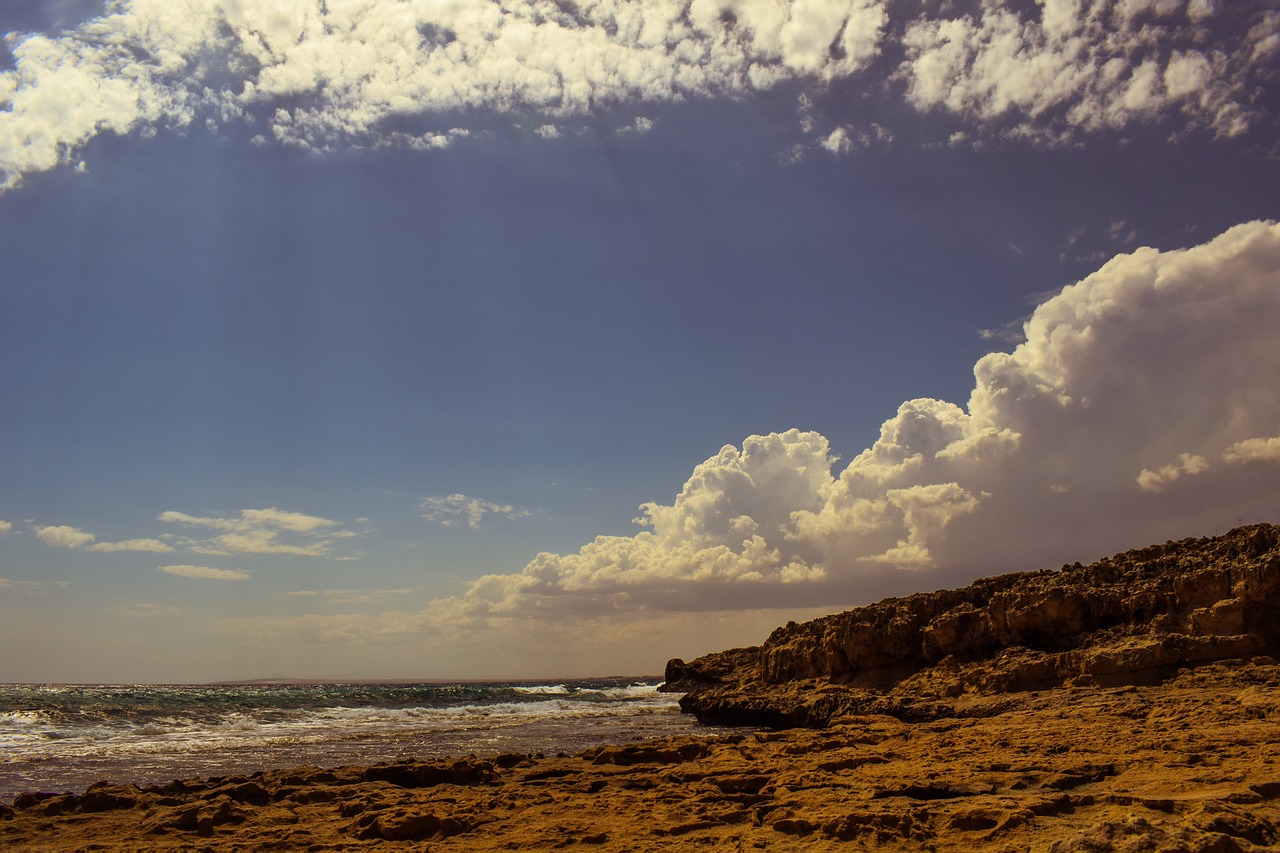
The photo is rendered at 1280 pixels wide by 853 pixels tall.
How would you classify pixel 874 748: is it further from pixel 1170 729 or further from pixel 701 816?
pixel 701 816

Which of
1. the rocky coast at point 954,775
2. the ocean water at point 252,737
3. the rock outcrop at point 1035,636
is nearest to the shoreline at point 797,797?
the rocky coast at point 954,775

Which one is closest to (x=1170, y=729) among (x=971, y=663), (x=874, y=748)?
(x=874, y=748)

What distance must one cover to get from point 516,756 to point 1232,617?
16.7 m

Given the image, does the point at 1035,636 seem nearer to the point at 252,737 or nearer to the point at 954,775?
the point at 954,775

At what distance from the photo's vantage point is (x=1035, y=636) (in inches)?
839

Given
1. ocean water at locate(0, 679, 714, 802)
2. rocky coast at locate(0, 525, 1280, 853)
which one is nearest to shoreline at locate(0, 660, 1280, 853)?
rocky coast at locate(0, 525, 1280, 853)

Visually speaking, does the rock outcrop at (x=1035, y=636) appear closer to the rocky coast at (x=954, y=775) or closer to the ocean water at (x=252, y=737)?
the rocky coast at (x=954, y=775)

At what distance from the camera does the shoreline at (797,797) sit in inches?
283

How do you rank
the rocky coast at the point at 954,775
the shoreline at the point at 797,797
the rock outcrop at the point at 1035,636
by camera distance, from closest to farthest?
the shoreline at the point at 797,797, the rocky coast at the point at 954,775, the rock outcrop at the point at 1035,636

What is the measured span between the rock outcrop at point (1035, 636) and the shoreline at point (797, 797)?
3497 millimetres

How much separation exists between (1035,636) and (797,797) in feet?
50.8

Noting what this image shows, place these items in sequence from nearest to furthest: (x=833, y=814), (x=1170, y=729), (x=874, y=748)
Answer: (x=833, y=814) < (x=1170, y=729) < (x=874, y=748)

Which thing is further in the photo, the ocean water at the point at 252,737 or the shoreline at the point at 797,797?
the ocean water at the point at 252,737

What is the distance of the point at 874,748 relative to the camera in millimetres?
13023
